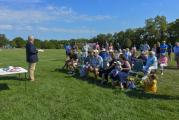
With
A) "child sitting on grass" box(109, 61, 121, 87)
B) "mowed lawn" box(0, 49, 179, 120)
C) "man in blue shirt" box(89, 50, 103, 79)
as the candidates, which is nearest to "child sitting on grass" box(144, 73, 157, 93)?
"mowed lawn" box(0, 49, 179, 120)

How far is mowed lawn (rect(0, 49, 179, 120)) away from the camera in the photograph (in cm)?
927

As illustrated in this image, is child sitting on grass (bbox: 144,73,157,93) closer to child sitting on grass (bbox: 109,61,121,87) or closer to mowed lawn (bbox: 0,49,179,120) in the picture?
mowed lawn (bbox: 0,49,179,120)

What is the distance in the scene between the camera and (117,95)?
11.8 m

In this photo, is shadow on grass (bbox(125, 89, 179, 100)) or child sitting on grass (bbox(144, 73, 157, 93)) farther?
child sitting on grass (bbox(144, 73, 157, 93))

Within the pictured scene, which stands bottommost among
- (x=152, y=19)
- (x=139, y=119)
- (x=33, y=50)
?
(x=139, y=119)

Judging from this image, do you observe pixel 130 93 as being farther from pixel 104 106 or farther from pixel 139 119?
pixel 139 119

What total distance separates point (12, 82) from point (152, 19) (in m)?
83.9

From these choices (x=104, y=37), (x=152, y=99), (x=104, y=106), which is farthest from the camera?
(x=104, y=37)

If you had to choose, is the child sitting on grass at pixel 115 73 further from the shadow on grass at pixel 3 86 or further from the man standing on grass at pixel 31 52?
the shadow on grass at pixel 3 86

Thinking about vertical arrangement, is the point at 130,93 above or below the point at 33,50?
below

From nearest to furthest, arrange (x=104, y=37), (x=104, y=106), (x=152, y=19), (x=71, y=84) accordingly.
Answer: (x=104, y=106), (x=71, y=84), (x=152, y=19), (x=104, y=37)

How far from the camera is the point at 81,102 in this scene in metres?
10.8

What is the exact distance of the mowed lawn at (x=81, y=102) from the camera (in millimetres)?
9266

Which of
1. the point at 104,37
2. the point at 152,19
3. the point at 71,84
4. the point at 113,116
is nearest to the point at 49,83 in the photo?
the point at 71,84
